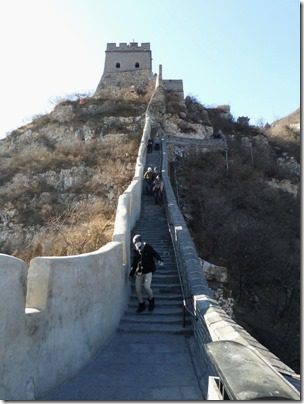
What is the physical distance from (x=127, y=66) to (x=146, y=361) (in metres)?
41.2

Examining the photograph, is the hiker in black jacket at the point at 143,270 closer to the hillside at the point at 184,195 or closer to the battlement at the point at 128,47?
the hillside at the point at 184,195

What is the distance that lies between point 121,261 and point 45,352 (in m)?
2.94

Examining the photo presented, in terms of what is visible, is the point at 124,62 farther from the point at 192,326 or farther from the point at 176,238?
the point at 192,326

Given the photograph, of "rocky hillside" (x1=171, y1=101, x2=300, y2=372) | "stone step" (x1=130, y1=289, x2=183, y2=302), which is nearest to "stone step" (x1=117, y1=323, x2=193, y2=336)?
"stone step" (x1=130, y1=289, x2=183, y2=302)

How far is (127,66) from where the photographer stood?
145 ft

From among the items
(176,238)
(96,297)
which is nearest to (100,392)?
(96,297)

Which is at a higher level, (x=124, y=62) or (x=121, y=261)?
(x=124, y=62)

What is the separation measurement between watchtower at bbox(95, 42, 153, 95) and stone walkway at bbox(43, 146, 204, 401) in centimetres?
3709

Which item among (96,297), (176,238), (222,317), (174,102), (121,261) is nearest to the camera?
(222,317)

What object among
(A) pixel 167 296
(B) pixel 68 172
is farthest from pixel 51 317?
(B) pixel 68 172

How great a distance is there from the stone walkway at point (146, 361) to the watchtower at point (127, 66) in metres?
37.1

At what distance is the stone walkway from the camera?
5191 millimetres

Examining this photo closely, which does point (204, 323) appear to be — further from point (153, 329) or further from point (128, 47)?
point (128, 47)

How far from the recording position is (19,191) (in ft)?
84.1
